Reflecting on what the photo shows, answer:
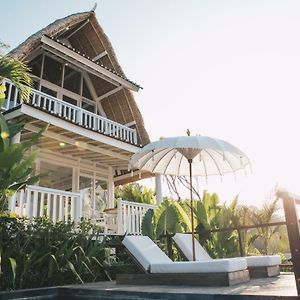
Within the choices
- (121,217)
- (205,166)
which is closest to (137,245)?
(205,166)

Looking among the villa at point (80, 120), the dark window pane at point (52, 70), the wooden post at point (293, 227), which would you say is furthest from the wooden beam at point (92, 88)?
the wooden post at point (293, 227)

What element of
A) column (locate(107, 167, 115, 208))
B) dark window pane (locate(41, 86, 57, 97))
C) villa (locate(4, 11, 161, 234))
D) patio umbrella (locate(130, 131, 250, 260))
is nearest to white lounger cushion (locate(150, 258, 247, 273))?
patio umbrella (locate(130, 131, 250, 260))

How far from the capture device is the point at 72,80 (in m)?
13.7

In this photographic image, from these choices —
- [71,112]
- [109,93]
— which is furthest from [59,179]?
[109,93]

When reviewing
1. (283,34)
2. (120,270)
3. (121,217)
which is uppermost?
(283,34)

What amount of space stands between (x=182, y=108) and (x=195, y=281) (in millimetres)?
9378

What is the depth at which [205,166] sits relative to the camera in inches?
302

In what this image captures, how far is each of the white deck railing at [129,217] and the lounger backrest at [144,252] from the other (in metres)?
4.01

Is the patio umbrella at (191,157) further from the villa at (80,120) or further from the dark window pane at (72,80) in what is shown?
the dark window pane at (72,80)

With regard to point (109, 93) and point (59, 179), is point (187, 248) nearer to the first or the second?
point (59, 179)

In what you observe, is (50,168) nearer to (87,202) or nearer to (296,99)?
(87,202)

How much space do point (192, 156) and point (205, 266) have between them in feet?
8.81

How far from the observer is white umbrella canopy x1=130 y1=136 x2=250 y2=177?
579cm

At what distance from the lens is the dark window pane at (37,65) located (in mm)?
12305
